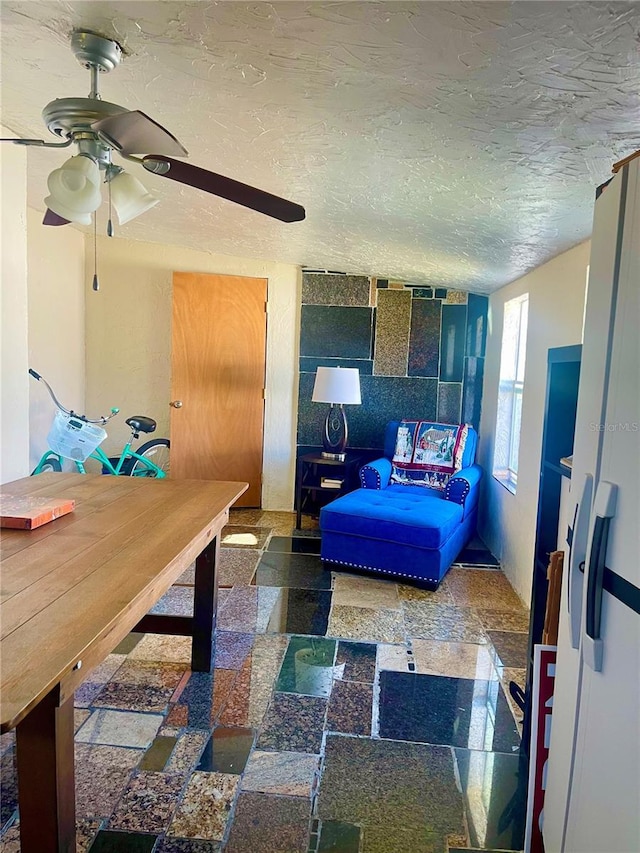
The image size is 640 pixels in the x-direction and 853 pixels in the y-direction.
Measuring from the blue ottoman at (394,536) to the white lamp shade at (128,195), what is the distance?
224 cm

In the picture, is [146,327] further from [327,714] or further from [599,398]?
[599,398]

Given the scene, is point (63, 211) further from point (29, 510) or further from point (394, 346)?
point (394, 346)

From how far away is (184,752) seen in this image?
6.40 feet

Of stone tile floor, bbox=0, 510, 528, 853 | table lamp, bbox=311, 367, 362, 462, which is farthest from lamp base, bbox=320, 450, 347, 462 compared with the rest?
stone tile floor, bbox=0, 510, 528, 853

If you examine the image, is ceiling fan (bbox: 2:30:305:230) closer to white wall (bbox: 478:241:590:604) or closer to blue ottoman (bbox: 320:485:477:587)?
white wall (bbox: 478:241:590:604)

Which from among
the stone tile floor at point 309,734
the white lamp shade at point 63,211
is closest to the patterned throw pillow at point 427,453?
the stone tile floor at point 309,734

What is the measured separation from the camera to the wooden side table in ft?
15.1

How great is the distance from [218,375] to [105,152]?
133 inches

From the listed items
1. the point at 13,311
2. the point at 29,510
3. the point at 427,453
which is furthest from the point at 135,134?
the point at 427,453

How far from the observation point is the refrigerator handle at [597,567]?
3.58ft

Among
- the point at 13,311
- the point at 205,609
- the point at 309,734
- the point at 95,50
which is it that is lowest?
the point at 309,734

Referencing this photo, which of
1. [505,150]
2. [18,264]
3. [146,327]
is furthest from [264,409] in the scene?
[505,150]

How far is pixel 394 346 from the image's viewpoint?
5.00 m

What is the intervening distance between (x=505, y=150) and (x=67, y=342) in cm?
409
